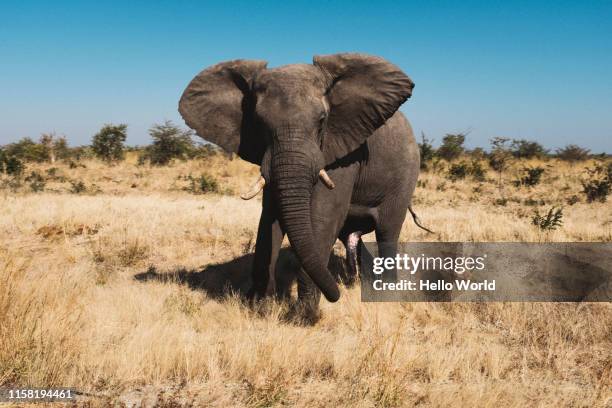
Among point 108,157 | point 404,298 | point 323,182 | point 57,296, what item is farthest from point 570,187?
point 108,157

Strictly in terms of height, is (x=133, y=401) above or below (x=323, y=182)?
below

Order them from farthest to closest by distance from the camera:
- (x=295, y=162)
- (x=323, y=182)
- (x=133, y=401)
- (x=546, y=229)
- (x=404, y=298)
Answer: (x=546, y=229)
(x=404, y=298)
(x=323, y=182)
(x=295, y=162)
(x=133, y=401)

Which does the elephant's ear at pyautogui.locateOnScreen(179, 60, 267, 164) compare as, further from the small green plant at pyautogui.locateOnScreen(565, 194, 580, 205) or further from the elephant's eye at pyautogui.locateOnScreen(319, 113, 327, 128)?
the small green plant at pyautogui.locateOnScreen(565, 194, 580, 205)

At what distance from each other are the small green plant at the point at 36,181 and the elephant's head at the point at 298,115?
32.0ft

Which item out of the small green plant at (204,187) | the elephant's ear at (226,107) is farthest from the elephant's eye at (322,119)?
the small green plant at (204,187)

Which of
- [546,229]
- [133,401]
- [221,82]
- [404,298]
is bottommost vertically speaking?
[133,401]

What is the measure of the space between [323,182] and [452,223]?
5854mm

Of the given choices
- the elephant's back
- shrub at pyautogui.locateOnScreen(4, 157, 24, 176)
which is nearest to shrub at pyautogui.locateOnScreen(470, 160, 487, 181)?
the elephant's back

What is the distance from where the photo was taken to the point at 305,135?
4.11 metres

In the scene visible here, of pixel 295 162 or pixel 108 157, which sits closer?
pixel 295 162

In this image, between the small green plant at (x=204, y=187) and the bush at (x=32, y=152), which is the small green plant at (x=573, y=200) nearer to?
the small green plant at (x=204, y=187)

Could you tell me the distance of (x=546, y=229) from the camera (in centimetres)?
882

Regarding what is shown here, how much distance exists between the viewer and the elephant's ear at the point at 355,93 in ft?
15.5

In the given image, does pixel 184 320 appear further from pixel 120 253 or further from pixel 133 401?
pixel 120 253
